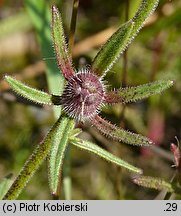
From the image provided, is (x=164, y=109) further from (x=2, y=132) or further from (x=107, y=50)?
(x=107, y=50)

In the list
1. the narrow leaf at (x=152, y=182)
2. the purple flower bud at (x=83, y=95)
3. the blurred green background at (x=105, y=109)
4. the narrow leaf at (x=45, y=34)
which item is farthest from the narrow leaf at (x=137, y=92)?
the blurred green background at (x=105, y=109)

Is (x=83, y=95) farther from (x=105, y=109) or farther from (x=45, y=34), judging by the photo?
(x=105, y=109)

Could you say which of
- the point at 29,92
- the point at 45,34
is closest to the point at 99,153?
the point at 29,92

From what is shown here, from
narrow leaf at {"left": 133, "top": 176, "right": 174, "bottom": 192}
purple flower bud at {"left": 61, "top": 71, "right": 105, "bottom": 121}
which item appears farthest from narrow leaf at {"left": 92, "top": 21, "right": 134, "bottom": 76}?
narrow leaf at {"left": 133, "top": 176, "right": 174, "bottom": 192}

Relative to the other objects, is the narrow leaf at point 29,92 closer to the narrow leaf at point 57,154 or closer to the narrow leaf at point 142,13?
the narrow leaf at point 57,154

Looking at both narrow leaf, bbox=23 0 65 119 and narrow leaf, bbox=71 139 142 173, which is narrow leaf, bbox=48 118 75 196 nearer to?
narrow leaf, bbox=71 139 142 173
